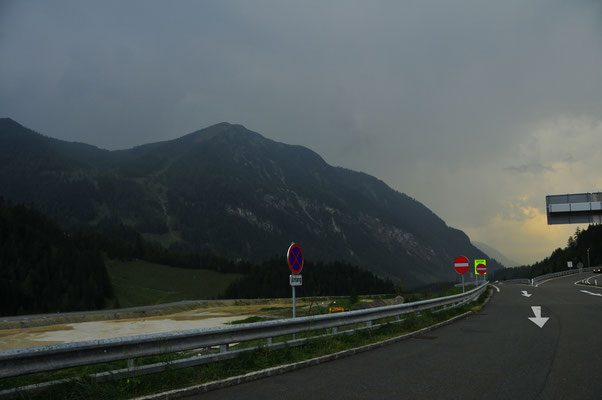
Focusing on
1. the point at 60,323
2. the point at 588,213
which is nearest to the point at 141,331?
the point at 60,323

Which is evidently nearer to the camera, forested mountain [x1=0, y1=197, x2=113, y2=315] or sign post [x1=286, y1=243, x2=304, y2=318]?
sign post [x1=286, y1=243, x2=304, y2=318]

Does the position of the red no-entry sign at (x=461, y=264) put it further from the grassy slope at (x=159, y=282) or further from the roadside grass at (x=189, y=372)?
the grassy slope at (x=159, y=282)

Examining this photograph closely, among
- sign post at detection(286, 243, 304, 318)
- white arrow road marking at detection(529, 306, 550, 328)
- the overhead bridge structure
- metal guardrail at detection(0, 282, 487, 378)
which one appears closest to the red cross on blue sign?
sign post at detection(286, 243, 304, 318)

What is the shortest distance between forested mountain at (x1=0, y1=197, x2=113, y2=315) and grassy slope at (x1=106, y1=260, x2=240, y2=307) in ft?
27.9

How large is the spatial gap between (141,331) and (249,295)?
110761mm

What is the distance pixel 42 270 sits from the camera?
110m

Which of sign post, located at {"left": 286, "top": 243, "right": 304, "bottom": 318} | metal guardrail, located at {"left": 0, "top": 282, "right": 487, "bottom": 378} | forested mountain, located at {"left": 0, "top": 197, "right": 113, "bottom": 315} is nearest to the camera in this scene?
metal guardrail, located at {"left": 0, "top": 282, "right": 487, "bottom": 378}

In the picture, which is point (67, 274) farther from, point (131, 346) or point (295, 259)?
point (131, 346)

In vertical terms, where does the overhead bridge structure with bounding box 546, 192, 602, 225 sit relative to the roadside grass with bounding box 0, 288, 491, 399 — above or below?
above

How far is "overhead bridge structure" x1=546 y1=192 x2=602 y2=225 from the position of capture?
73.6ft

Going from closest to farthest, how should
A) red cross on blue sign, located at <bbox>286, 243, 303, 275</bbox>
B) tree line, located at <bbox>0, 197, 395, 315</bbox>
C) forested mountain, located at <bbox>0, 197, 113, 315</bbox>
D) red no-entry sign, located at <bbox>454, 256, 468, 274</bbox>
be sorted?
red cross on blue sign, located at <bbox>286, 243, 303, 275</bbox>, red no-entry sign, located at <bbox>454, 256, 468, 274</bbox>, forested mountain, located at <bbox>0, 197, 113, 315</bbox>, tree line, located at <bbox>0, 197, 395, 315</bbox>

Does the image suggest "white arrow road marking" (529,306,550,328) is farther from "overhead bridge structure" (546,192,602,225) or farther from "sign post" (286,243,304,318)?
"sign post" (286,243,304,318)

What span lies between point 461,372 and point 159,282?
150 metres

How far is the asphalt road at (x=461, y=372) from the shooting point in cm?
674
